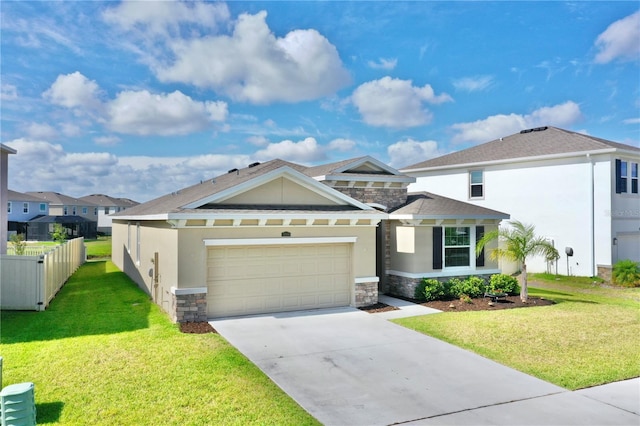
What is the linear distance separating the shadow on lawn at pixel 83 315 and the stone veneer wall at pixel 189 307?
80cm

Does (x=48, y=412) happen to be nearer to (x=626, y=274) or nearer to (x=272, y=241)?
(x=272, y=241)

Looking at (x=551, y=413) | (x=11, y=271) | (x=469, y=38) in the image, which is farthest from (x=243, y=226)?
(x=469, y=38)

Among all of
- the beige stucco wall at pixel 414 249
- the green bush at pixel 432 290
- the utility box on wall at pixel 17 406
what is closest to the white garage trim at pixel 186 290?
the utility box on wall at pixel 17 406

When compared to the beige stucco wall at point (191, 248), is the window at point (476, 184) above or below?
above

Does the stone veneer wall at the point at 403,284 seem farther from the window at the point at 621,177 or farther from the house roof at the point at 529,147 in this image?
the window at the point at 621,177

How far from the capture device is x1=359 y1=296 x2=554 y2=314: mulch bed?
1317 centimetres

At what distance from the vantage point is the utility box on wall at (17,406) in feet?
17.3

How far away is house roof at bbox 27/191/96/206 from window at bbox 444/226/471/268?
5455 centimetres

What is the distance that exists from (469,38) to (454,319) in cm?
1119

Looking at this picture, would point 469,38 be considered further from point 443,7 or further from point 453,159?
point 453,159

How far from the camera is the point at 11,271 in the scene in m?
11.9

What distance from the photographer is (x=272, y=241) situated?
12.0 metres

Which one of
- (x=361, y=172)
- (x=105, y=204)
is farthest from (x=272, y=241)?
(x=105, y=204)

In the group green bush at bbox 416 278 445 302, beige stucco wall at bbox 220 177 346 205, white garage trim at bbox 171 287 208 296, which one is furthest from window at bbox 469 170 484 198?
white garage trim at bbox 171 287 208 296
